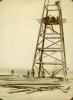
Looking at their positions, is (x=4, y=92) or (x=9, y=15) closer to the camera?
(x=4, y=92)

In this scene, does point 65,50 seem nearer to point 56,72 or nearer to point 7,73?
point 56,72

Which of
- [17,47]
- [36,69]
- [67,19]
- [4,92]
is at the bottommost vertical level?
[4,92]

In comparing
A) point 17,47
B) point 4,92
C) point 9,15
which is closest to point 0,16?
point 9,15

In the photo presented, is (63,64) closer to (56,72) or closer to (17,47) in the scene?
(56,72)

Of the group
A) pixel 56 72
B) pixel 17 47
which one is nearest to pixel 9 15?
pixel 17 47

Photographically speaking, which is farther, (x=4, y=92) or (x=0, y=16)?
(x=0, y=16)

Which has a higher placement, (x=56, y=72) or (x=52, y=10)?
(x=52, y=10)
